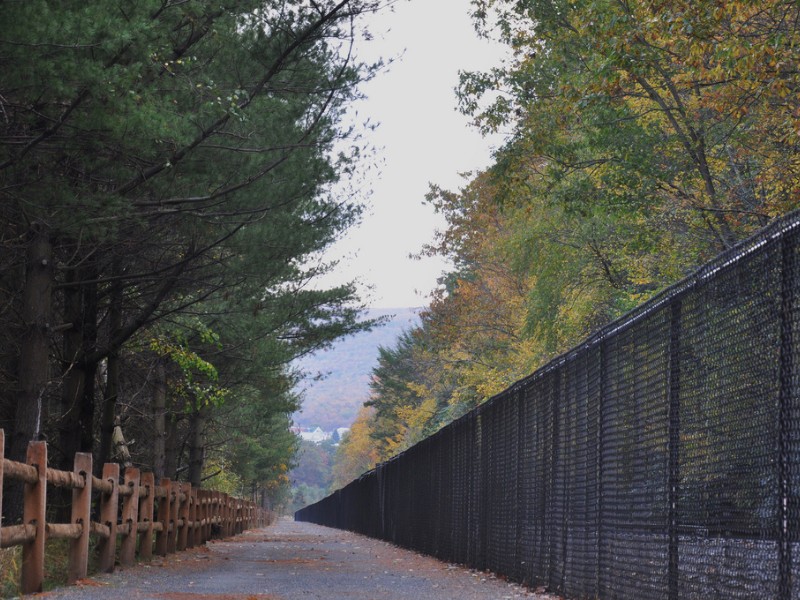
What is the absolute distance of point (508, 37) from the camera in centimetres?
1994

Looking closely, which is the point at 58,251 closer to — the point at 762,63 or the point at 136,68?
the point at 136,68

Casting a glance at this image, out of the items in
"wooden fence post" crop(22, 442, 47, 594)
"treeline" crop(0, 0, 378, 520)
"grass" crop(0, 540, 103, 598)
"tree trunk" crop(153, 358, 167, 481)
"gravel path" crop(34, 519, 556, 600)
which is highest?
"treeline" crop(0, 0, 378, 520)

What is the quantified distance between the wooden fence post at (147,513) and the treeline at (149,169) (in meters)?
1.57

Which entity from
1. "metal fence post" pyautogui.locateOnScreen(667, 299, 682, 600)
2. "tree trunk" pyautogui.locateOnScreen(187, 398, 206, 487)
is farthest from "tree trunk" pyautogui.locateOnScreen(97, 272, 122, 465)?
"tree trunk" pyautogui.locateOnScreen(187, 398, 206, 487)

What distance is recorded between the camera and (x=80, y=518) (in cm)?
964

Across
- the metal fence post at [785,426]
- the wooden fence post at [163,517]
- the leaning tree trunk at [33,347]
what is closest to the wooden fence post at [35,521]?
the leaning tree trunk at [33,347]

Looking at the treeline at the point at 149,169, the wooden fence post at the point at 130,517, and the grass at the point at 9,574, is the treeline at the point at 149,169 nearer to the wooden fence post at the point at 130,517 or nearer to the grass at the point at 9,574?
the wooden fence post at the point at 130,517

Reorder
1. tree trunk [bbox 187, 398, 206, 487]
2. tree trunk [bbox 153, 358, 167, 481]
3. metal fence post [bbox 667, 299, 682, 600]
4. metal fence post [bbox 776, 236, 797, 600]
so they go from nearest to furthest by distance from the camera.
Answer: metal fence post [bbox 776, 236, 797, 600]
metal fence post [bbox 667, 299, 682, 600]
tree trunk [bbox 153, 358, 167, 481]
tree trunk [bbox 187, 398, 206, 487]

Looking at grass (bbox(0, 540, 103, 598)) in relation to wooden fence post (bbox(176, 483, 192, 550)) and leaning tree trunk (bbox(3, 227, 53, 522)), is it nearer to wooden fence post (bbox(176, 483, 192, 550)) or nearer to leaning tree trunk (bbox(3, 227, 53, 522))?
leaning tree trunk (bbox(3, 227, 53, 522))

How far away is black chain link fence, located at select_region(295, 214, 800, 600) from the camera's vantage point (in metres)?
4.68

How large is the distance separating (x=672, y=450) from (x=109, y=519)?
7.02 m

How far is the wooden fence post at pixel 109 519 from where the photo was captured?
36.4ft

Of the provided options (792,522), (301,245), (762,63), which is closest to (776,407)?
(792,522)

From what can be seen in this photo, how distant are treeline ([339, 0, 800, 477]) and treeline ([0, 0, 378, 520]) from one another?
11.8 ft
